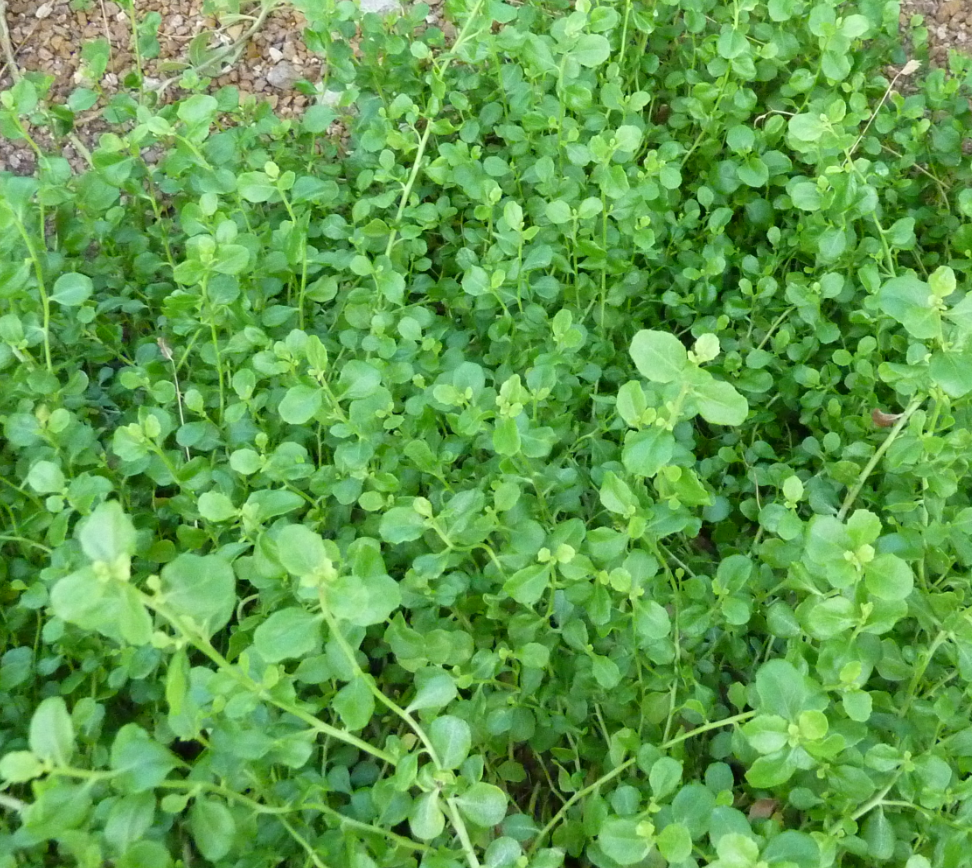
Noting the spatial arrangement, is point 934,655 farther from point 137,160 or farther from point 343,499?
point 137,160

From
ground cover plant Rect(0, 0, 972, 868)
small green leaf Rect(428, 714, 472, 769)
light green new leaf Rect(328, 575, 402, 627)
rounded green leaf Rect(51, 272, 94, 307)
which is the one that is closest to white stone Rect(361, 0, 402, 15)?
ground cover plant Rect(0, 0, 972, 868)

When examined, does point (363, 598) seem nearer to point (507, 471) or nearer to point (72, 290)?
point (507, 471)

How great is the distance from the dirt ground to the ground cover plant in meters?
0.37

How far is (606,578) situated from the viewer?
3.44 feet

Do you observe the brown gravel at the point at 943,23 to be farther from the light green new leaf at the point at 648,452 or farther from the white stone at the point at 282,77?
the light green new leaf at the point at 648,452

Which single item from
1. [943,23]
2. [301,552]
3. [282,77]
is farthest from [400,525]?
[943,23]

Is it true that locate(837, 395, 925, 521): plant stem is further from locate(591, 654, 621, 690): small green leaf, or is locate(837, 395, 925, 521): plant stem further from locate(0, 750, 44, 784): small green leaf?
locate(0, 750, 44, 784): small green leaf

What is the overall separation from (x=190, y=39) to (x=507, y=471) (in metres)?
1.64

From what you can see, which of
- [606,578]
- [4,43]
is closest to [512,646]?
[606,578]

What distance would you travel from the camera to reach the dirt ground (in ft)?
6.84

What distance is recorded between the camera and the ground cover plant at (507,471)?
0.93 m

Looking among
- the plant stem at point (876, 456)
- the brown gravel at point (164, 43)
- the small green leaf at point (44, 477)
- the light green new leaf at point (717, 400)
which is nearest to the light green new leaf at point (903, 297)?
the plant stem at point (876, 456)

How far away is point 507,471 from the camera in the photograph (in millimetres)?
1222

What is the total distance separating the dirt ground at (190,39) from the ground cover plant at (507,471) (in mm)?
371
